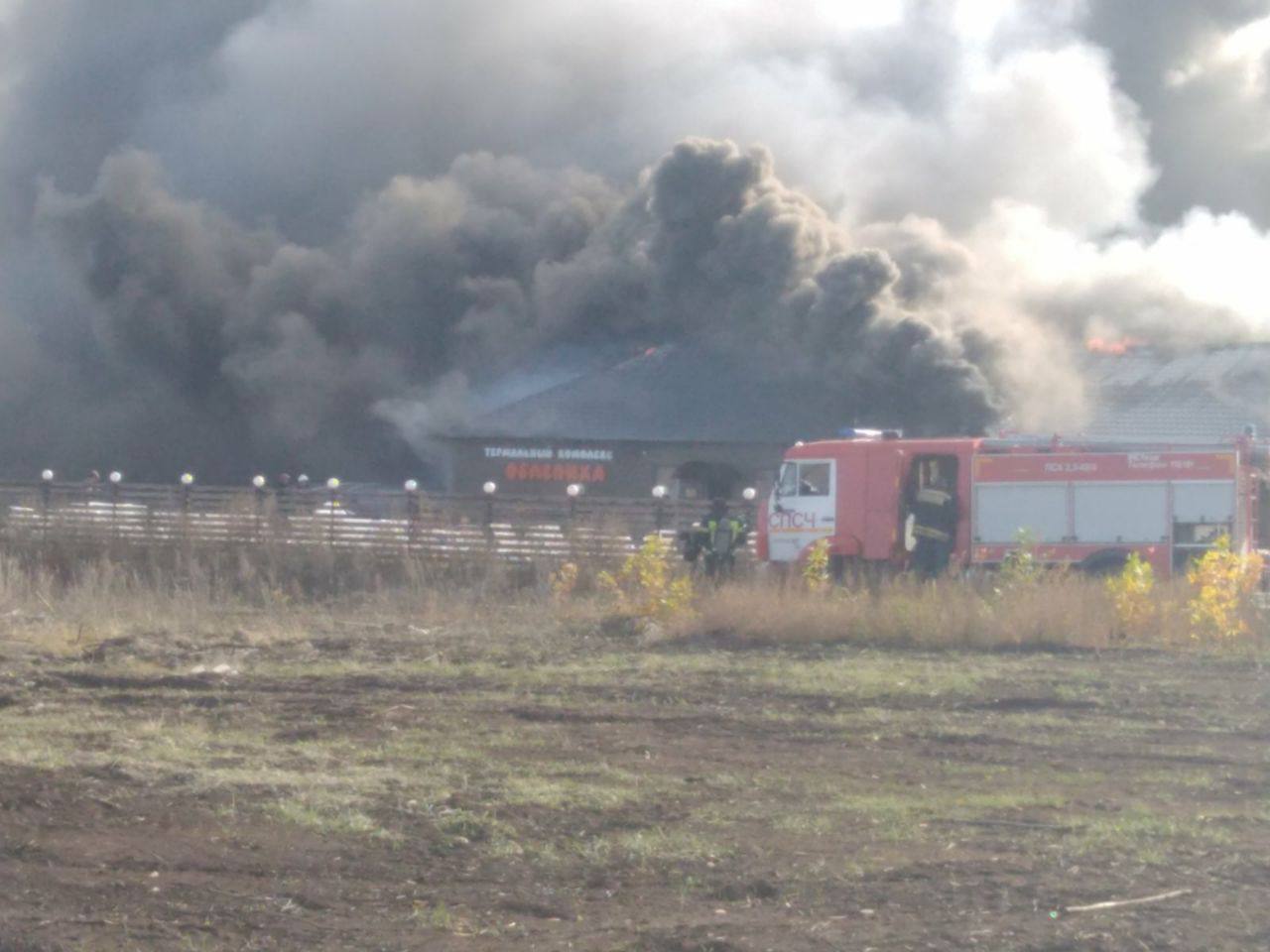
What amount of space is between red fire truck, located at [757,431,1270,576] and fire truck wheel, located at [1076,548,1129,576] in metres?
0.01

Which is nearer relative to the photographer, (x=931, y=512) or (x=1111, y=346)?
(x=931, y=512)

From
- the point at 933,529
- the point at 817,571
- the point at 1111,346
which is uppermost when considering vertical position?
the point at 1111,346

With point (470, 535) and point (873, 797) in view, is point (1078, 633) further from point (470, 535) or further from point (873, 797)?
point (470, 535)

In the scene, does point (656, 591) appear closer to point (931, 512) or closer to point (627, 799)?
point (931, 512)

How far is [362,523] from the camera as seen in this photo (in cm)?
2162

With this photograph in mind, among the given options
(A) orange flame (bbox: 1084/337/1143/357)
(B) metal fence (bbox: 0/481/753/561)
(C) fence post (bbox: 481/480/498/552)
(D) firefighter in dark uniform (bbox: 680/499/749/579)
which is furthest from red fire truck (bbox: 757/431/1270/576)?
(A) orange flame (bbox: 1084/337/1143/357)

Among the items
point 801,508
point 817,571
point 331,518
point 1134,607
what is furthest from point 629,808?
point 331,518

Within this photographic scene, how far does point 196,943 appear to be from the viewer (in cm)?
446

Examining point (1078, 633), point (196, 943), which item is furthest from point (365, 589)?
point (196, 943)

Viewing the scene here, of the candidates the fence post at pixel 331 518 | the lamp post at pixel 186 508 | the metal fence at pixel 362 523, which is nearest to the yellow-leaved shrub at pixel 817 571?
the metal fence at pixel 362 523

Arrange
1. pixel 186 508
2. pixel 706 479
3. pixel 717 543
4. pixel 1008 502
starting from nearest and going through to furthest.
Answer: pixel 717 543
pixel 1008 502
pixel 186 508
pixel 706 479

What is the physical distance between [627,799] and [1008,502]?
12.8 meters

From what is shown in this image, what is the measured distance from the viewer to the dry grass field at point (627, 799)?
468cm

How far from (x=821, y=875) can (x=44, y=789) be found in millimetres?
3429
